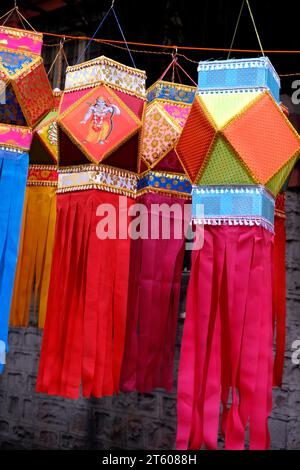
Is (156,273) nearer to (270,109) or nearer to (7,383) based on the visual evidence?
(270,109)

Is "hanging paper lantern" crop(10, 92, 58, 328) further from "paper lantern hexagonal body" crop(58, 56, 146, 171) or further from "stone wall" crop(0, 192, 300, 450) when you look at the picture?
"stone wall" crop(0, 192, 300, 450)

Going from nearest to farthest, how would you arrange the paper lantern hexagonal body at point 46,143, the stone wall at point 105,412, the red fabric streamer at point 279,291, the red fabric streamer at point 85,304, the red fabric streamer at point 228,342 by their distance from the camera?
the red fabric streamer at point 228,342 → the red fabric streamer at point 85,304 → the red fabric streamer at point 279,291 → the paper lantern hexagonal body at point 46,143 → the stone wall at point 105,412

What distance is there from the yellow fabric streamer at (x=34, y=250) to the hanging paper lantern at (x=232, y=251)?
2.45 feet

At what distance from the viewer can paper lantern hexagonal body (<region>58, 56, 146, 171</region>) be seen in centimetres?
156

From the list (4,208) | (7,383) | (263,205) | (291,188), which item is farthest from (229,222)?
(7,383)

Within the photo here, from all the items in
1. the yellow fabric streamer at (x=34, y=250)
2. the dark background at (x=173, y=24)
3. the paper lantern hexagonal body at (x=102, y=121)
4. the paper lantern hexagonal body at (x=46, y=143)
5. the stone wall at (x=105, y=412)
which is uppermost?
the dark background at (x=173, y=24)

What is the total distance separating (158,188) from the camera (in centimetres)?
176

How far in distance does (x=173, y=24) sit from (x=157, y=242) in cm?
158

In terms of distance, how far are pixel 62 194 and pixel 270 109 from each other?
0.69 metres

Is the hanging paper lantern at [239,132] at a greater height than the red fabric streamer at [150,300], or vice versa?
the hanging paper lantern at [239,132]

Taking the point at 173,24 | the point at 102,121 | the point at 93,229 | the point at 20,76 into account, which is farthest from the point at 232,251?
the point at 173,24

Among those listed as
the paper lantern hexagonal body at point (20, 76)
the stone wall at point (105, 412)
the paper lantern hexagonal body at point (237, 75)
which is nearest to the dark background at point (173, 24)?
the stone wall at point (105, 412)

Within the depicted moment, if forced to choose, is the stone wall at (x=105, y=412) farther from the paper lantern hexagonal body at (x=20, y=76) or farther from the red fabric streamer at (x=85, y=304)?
the paper lantern hexagonal body at (x=20, y=76)

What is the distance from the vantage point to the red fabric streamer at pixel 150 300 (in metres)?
1.75
